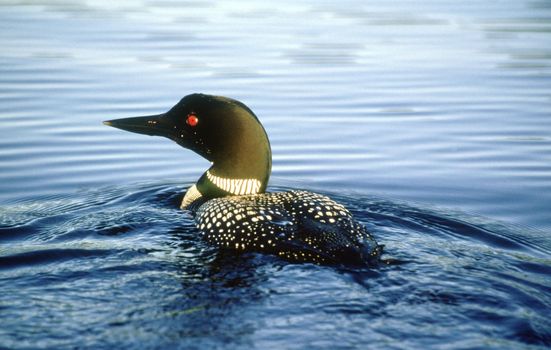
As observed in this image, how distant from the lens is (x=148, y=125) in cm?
571

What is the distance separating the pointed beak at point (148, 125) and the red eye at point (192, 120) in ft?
0.62

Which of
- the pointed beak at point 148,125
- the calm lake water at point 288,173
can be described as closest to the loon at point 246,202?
the pointed beak at point 148,125

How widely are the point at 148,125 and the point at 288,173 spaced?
129 centimetres

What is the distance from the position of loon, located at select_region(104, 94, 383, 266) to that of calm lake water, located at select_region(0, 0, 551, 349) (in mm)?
118

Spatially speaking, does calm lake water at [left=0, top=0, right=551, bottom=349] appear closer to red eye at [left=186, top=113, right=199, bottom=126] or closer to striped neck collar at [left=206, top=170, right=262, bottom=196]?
striped neck collar at [left=206, top=170, right=262, bottom=196]

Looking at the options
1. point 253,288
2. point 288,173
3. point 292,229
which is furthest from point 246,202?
point 288,173

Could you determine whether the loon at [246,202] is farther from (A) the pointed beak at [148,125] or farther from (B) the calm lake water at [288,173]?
(B) the calm lake water at [288,173]

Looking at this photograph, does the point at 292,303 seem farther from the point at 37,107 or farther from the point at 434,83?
the point at 434,83

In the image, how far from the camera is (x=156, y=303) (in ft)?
12.1

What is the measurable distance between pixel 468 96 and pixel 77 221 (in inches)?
195

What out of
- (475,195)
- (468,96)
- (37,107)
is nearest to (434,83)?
A: (468,96)

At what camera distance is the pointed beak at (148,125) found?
223 inches

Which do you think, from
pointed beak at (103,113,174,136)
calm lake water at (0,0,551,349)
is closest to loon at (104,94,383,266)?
pointed beak at (103,113,174,136)

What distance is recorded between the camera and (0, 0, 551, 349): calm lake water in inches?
139
